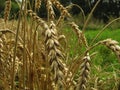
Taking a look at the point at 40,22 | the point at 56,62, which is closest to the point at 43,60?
the point at 40,22

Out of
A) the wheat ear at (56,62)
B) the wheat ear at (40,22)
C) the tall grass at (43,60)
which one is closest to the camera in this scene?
the wheat ear at (56,62)

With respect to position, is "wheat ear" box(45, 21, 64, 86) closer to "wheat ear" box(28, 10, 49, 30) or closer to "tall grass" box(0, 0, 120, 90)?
"tall grass" box(0, 0, 120, 90)

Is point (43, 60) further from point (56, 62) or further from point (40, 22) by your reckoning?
point (56, 62)

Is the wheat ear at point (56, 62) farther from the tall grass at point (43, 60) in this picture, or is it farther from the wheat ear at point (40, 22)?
Result: the wheat ear at point (40, 22)

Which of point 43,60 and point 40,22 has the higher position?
point 40,22

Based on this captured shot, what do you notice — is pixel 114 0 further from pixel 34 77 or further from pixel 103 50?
pixel 34 77

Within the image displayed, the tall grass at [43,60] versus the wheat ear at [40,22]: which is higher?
the wheat ear at [40,22]

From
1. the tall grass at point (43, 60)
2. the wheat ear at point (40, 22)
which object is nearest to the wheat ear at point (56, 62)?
the tall grass at point (43, 60)

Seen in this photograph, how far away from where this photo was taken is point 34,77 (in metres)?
2.13

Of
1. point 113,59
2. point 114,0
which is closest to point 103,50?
point 113,59

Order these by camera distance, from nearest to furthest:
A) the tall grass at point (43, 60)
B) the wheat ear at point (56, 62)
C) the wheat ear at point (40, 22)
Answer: the wheat ear at point (56, 62) < the tall grass at point (43, 60) < the wheat ear at point (40, 22)

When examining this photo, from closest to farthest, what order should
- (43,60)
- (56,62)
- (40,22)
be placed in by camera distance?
(56,62) < (40,22) < (43,60)

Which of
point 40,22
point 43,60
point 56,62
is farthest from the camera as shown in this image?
point 43,60

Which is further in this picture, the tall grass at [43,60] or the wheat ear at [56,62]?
the tall grass at [43,60]
